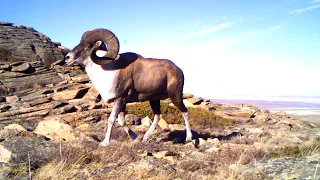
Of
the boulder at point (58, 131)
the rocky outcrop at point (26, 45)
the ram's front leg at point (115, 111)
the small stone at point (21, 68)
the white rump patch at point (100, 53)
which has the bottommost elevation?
the boulder at point (58, 131)

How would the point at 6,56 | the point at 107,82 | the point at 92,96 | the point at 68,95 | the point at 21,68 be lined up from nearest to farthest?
the point at 107,82, the point at 92,96, the point at 68,95, the point at 21,68, the point at 6,56

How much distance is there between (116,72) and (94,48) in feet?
2.88

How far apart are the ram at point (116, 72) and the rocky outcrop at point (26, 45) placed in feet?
81.5

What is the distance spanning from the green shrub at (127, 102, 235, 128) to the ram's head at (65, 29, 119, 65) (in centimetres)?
762

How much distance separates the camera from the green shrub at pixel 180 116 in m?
15.2

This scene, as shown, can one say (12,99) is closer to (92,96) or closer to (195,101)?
(92,96)

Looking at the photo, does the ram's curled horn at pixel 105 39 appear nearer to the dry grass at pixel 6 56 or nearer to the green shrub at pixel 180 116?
the green shrub at pixel 180 116

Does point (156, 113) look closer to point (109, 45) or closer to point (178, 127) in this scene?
point (109, 45)

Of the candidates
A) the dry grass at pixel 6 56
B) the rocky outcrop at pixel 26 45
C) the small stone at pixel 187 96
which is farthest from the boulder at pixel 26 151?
the rocky outcrop at pixel 26 45

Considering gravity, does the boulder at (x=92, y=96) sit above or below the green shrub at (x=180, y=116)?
above

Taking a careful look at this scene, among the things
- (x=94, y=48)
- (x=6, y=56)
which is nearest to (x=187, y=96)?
(x=94, y=48)

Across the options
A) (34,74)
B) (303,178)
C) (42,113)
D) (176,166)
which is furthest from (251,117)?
(34,74)

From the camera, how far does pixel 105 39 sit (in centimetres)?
792

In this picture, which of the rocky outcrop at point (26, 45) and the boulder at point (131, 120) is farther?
the rocky outcrop at point (26, 45)
